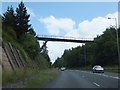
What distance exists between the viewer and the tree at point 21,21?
71.4 metres

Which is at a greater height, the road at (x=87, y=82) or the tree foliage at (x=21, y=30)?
the tree foliage at (x=21, y=30)

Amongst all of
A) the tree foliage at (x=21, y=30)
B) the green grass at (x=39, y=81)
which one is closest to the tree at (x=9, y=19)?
the tree foliage at (x=21, y=30)

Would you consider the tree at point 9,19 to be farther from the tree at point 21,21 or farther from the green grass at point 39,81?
the green grass at point 39,81

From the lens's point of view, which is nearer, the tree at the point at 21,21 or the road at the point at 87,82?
the road at the point at 87,82

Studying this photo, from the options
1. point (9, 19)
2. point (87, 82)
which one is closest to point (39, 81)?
point (87, 82)

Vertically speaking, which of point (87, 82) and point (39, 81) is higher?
point (39, 81)

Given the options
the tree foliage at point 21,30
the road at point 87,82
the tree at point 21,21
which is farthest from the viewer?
the tree at point 21,21

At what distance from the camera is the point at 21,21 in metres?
72.8

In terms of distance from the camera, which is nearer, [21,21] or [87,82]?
[87,82]

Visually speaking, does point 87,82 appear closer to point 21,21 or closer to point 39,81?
point 39,81

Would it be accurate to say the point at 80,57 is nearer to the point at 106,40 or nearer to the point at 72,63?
the point at 72,63

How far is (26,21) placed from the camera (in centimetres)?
7375

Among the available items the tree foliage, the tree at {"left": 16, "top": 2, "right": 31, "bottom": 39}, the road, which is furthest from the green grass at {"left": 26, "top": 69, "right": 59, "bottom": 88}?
the tree at {"left": 16, "top": 2, "right": 31, "bottom": 39}

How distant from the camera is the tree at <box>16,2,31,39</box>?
234 feet
